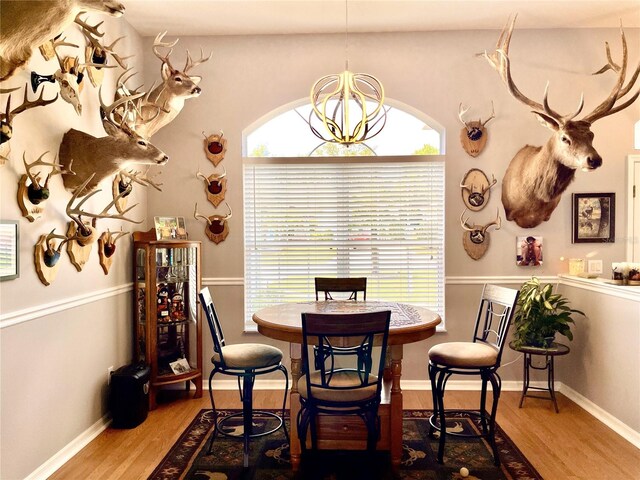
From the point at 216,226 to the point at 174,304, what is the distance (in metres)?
0.81

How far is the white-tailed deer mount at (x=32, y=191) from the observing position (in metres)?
2.63

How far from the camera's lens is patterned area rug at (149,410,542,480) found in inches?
112

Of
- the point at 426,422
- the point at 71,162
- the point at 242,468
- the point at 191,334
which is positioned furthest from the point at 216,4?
the point at 426,422

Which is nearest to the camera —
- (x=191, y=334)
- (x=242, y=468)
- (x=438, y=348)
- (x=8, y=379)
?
Result: (x=8, y=379)

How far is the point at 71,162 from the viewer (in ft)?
9.70

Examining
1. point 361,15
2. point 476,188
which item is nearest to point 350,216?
point 476,188

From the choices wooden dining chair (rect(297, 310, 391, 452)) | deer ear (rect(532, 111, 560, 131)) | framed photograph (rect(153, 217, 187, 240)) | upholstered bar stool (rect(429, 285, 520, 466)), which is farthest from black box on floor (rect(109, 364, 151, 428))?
deer ear (rect(532, 111, 560, 131))

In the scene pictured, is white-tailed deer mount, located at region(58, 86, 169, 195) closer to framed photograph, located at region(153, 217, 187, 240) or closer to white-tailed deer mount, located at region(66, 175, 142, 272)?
white-tailed deer mount, located at region(66, 175, 142, 272)

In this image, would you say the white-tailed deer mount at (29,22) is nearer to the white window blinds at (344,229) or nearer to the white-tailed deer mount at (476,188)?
the white window blinds at (344,229)

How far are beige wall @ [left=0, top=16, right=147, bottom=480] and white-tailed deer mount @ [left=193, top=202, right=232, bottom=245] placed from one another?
31.8 inches

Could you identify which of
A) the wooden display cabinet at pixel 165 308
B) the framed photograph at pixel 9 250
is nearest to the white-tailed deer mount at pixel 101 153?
the framed photograph at pixel 9 250

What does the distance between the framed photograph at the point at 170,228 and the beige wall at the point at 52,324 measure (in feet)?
1.12

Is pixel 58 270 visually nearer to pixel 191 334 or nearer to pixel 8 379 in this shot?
pixel 8 379

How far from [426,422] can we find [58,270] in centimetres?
279
